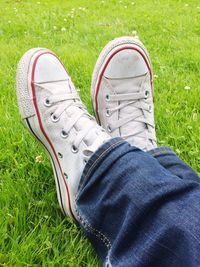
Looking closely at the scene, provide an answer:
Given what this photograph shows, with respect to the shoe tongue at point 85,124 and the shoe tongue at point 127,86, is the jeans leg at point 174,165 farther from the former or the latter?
the shoe tongue at point 127,86

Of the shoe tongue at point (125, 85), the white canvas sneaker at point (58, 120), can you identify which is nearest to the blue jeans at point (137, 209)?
the white canvas sneaker at point (58, 120)

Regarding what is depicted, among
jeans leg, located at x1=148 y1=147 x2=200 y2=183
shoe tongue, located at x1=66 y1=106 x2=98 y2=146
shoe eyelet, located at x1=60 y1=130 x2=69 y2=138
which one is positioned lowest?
jeans leg, located at x1=148 y1=147 x2=200 y2=183

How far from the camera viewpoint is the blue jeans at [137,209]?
1058mm

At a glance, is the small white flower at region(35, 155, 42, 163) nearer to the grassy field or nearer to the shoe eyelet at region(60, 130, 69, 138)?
the grassy field

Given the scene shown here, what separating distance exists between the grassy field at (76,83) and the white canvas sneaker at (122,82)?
217mm

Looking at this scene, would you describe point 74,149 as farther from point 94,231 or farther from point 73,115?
point 94,231

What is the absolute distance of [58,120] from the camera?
1.70 meters

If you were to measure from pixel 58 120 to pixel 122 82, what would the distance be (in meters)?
0.52

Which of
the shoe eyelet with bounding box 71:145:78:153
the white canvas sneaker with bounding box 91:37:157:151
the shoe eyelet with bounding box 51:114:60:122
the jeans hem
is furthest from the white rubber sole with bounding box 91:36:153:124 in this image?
the jeans hem

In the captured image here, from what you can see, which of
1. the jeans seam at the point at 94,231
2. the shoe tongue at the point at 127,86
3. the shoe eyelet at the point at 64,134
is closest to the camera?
the jeans seam at the point at 94,231

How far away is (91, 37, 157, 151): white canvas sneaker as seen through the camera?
1998mm

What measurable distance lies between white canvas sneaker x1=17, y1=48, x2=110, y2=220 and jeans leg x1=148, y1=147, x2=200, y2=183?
198mm

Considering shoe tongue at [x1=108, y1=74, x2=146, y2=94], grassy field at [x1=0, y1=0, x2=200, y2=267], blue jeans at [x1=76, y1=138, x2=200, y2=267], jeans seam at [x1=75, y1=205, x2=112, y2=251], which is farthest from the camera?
shoe tongue at [x1=108, y1=74, x2=146, y2=94]

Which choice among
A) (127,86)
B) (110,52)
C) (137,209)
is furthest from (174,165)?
(110,52)
